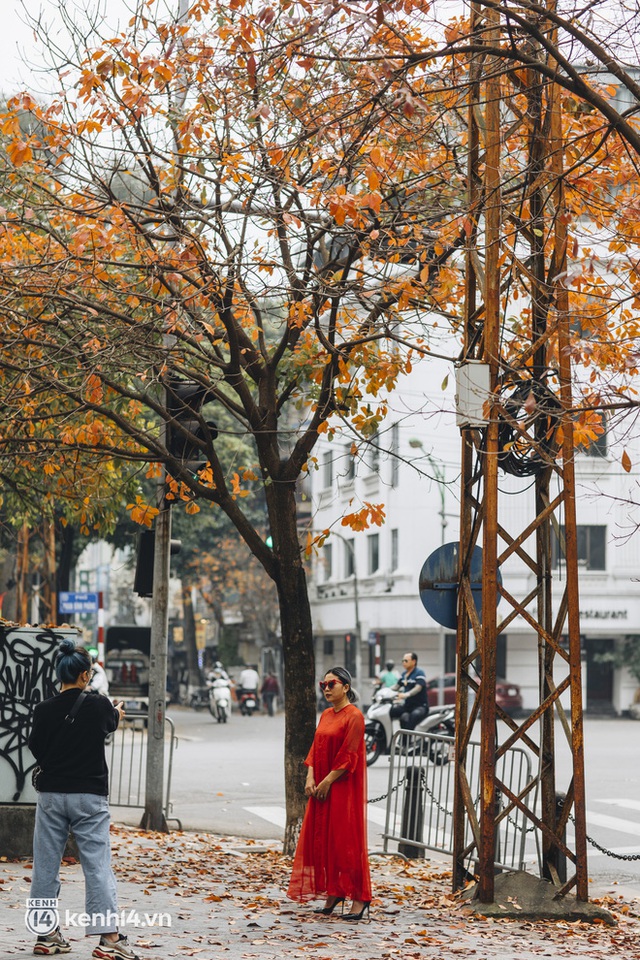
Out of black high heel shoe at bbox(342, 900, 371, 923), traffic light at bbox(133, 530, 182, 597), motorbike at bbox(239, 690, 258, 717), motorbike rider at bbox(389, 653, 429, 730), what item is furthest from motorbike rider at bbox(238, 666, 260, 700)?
black high heel shoe at bbox(342, 900, 371, 923)

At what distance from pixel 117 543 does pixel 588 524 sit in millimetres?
16354

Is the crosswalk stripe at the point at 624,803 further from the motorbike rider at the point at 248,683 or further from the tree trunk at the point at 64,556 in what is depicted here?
the motorbike rider at the point at 248,683

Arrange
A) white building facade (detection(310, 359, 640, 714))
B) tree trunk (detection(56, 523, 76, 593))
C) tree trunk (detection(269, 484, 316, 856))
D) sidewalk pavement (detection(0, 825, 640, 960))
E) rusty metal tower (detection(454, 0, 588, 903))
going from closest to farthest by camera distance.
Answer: sidewalk pavement (detection(0, 825, 640, 960))
rusty metal tower (detection(454, 0, 588, 903))
tree trunk (detection(269, 484, 316, 856))
tree trunk (detection(56, 523, 76, 593))
white building facade (detection(310, 359, 640, 714))

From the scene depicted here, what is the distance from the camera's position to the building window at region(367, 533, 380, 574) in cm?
4834

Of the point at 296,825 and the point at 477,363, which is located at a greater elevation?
the point at 477,363

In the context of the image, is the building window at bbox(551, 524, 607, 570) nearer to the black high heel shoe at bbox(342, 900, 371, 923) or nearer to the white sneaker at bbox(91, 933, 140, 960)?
the black high heel shoe at bbox(342, 900, 371, 923)

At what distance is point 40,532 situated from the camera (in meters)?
30.2

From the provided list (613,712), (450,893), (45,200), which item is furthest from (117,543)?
(450,893)

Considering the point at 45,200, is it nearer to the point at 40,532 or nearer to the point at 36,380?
the point at 36,380

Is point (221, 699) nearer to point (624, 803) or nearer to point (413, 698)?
point (413, 698)

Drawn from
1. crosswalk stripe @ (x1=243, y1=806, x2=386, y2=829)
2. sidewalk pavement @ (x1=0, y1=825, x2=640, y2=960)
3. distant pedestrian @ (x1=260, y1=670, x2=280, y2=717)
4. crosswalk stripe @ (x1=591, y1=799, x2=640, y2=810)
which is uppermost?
distant pedestrian @ (x1=260, y1=670, x2=280, y2=717)

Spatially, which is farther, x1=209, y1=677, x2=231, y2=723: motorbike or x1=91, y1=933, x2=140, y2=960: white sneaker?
x1=209, y1=677, x2=231, y2=723: motorbike

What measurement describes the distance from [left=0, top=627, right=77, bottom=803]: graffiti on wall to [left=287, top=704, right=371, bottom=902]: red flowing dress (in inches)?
110

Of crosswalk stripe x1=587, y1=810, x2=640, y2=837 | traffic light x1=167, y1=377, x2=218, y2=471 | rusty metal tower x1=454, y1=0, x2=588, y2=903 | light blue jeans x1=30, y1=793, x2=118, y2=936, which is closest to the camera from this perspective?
light blue jeans x1=30, y1=793, x2=118, y2=936
